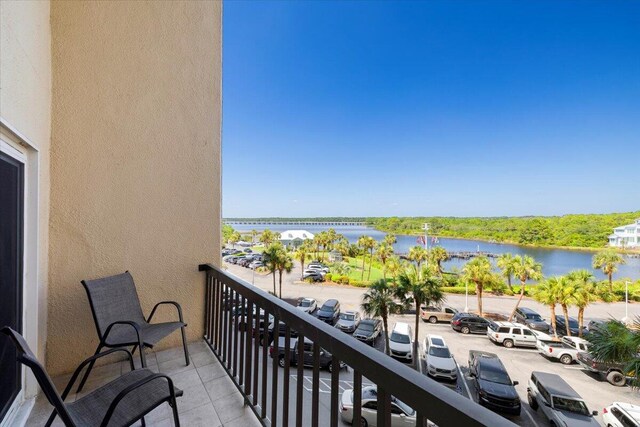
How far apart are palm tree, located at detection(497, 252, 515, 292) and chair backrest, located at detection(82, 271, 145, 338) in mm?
23107

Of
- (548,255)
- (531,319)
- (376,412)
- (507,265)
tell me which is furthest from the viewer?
(548,255)

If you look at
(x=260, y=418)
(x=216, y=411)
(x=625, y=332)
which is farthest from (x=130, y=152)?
(x=625, y=332)

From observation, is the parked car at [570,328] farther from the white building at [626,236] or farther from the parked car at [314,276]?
the parked car at [314,276]

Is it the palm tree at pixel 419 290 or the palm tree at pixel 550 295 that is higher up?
the palm tree at pixel 419 290

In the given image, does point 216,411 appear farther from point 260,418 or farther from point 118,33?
point 118,33

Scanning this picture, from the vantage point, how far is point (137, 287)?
240 centimetres

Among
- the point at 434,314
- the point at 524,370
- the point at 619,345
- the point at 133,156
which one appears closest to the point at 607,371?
the point at 524,370

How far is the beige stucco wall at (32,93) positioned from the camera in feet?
4.42

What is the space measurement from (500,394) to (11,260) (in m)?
10.3

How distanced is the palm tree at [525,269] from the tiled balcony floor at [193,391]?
21.3 m

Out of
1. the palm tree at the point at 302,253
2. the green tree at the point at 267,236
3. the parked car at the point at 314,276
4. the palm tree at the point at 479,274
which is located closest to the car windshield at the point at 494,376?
the palm tree at the point at 479,274

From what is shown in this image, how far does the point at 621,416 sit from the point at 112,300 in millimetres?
13849

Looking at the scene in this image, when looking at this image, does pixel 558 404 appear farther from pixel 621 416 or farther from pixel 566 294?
pixel 566 294

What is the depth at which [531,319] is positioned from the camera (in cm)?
1630
